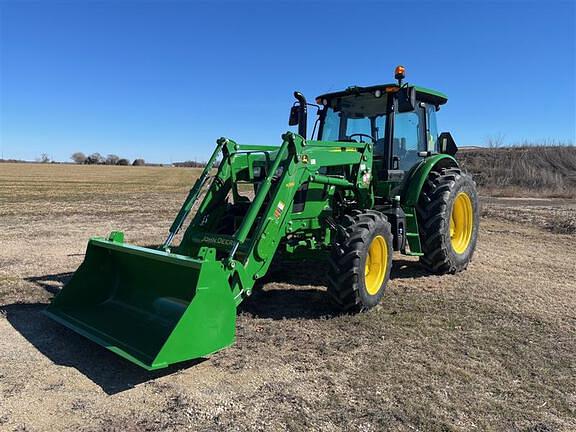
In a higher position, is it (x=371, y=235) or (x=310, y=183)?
(x=310, y=183)

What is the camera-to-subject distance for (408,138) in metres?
7.16

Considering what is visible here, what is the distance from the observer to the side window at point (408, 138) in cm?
689

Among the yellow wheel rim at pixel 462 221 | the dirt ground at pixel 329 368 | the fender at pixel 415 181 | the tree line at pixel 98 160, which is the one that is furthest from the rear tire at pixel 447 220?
the tree line at pixel 98 160

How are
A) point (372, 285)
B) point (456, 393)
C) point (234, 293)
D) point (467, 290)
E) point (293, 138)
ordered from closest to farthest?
point (456, 393) → point (234, 293) → point (293, 138) → point (372, 285) → point (467, 290)

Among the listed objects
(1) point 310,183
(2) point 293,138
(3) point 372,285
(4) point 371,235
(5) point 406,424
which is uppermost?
(2) point 293,138

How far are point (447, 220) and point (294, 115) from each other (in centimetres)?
275

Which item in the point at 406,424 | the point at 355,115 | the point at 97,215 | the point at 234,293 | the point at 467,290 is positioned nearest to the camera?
the point at 406,424

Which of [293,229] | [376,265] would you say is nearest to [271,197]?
[293,229]

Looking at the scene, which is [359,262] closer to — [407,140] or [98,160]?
[407,140]

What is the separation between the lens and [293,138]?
5.06 meters

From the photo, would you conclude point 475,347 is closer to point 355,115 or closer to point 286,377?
point 286,377

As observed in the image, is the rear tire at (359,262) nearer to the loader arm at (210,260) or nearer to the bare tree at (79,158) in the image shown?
the loader arm at (210,260)

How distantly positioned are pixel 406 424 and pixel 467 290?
12.0ft

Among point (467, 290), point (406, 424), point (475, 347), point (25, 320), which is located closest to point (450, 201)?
point (467, 290)
